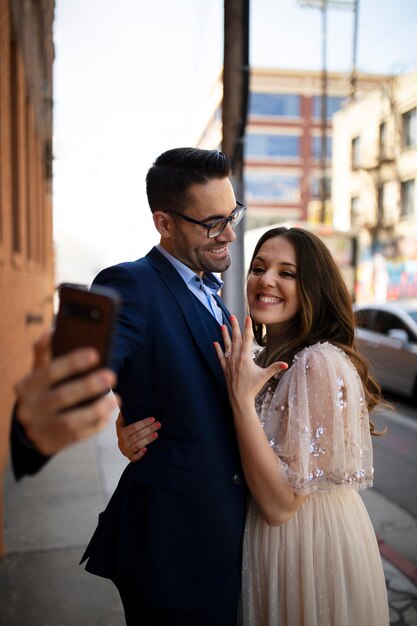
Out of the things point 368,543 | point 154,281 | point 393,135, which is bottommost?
point 368,543

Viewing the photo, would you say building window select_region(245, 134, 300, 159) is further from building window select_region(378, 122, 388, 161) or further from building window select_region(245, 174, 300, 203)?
building window select_region(378, 122, 388, 161)

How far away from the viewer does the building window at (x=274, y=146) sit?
48500 mm

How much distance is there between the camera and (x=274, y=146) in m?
48.9

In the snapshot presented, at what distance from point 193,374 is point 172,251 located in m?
0.46

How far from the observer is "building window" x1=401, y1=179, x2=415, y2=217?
2328cm

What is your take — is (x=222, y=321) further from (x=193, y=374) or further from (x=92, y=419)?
(x=92, y=419)

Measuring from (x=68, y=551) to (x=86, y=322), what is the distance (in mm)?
3473

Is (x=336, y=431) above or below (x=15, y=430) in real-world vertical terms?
below

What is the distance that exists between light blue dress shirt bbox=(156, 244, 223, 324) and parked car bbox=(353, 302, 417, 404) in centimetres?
663

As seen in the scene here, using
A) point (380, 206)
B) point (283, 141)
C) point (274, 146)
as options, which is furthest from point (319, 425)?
point (283, 141)

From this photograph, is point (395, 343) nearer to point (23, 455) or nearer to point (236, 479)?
point (236, 479)

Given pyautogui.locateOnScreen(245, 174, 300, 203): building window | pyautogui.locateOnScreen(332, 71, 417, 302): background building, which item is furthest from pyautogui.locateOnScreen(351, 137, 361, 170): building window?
pyautogui.locateOnScreen(245, 174, 300, 203): building window

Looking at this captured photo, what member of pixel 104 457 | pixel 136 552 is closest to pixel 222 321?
→ pixel 136 552

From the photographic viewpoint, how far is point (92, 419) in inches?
30.5
